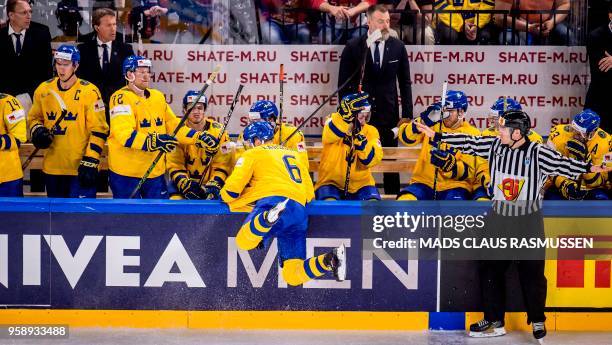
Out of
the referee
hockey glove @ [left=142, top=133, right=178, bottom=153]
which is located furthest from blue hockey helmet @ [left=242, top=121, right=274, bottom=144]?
the referee

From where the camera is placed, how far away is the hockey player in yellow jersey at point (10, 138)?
886cm

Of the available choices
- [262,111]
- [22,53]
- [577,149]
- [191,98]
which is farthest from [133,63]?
[577,149]

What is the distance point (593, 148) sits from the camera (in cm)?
964

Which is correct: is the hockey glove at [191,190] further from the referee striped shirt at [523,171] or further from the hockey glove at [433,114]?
the referee striped shirt at [523,171]

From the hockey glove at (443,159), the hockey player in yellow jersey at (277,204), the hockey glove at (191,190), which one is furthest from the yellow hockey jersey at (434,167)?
the hockey glove at (191,190)

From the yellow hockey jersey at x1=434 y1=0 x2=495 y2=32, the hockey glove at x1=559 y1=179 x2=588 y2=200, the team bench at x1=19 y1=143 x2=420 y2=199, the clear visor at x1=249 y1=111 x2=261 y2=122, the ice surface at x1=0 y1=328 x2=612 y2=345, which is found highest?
→ the yellow hockey jersey at x1=434 y1=0 x2=495 y2=32

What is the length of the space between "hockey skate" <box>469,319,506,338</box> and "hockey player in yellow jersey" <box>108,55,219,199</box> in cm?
255

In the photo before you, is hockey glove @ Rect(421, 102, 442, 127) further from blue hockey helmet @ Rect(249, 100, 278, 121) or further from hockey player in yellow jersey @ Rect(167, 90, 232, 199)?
hockey player in yellow jersey @ Rect(167, 90, 232, 199)

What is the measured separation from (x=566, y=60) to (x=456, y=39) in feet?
3.26

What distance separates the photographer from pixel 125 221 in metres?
8.09

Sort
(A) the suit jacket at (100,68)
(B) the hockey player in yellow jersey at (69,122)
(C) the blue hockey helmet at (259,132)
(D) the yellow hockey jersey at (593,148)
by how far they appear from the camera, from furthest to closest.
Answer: (A) the suit jacket at (100,68)
(D) the yellow hockey jersey at (593,148)
(B) the hockey player in yellow jersey at (69,122)
(C) the blue hockey helmet at (259,132)

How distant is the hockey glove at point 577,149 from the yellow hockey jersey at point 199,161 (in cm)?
278

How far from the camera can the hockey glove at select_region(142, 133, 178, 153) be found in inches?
349

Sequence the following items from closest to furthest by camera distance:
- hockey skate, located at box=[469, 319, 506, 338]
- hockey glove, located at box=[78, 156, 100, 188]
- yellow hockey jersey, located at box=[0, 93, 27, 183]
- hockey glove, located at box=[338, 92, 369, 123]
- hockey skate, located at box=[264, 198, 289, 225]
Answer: hockey skate, located at box=[264, 198, 289, 225]
hockey skate, located at box=[469, 319, 506, 338]
yellow hockey jersey, located at box=[0, 93, 27, 183]
hockey glove, located at box=[338, 92, 369, 123]
hockey glove, located at box=[78, 156, 100, 188]
